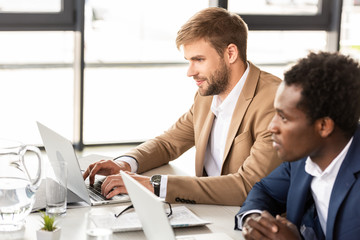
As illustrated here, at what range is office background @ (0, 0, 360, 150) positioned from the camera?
15.7 feet

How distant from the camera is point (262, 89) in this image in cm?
251

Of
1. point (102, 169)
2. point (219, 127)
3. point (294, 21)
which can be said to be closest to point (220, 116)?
point (219, 127)

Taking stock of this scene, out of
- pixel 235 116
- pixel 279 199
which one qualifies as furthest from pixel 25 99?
pixel 279 199

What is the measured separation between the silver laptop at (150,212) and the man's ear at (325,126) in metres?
0.55

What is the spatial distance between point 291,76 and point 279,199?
1.71 feet

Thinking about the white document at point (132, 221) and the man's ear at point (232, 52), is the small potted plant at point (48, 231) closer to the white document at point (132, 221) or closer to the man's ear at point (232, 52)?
the white document at point (132, 221)

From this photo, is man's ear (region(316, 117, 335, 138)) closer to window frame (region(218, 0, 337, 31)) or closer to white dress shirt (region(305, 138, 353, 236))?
white dress shirt (region(305, 138, 353, 236))

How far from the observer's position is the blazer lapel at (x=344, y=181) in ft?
5.69

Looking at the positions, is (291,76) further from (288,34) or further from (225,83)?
(288,34)

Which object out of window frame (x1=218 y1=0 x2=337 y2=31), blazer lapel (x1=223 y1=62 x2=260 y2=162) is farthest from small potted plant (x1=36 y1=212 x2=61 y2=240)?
window frame (x1=218 y1=0 x2=337 y2=31)

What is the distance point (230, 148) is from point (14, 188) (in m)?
0.96

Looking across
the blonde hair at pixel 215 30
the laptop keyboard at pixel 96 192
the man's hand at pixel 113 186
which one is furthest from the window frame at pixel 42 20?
the man's hand at pixel 113 186

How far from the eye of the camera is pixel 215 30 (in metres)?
2.57

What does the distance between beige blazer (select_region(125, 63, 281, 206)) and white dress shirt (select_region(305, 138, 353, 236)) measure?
0.37 metres
